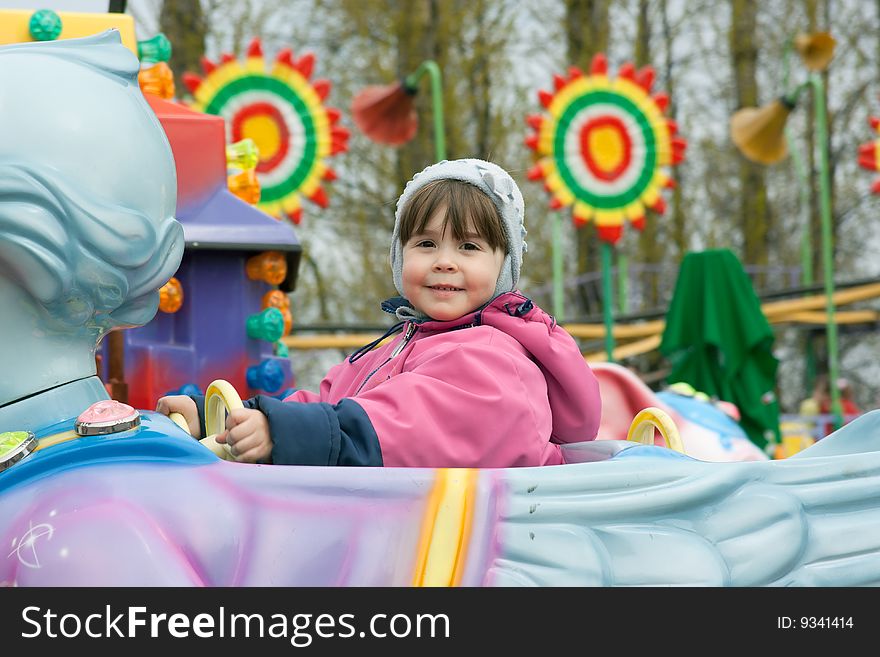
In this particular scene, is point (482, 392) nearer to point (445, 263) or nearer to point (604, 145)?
point (445, 263)

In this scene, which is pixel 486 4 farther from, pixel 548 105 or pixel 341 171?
pixel 548 105

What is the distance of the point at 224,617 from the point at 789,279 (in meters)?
13.5

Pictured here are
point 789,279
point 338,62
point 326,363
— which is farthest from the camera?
point 789,279

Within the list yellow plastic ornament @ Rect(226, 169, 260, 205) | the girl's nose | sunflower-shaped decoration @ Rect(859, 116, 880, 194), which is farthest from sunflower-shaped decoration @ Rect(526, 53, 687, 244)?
the girl's nose

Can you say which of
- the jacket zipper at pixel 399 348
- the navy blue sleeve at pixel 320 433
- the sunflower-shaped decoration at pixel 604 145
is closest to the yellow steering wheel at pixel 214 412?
the navy blue sleeve at pixel 320 433

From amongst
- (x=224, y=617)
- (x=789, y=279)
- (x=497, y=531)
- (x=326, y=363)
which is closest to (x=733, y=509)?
(x=497, y=531)

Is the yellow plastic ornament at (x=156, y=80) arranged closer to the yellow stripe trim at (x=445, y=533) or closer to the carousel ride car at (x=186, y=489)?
the carousel ride car at (x=186, y=489)

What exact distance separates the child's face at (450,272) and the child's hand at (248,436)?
0.54m

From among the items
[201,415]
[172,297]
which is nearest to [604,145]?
[172,297]

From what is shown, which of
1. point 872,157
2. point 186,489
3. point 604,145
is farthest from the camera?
point 872,157

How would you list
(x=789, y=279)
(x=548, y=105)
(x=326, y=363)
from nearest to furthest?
1. (x=548, y=105)
2. (x=326, y=363)
3. (x=789, y=279)

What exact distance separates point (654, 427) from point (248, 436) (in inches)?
30.6

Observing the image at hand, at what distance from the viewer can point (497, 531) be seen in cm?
123

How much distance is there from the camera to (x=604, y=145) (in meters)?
6.62
